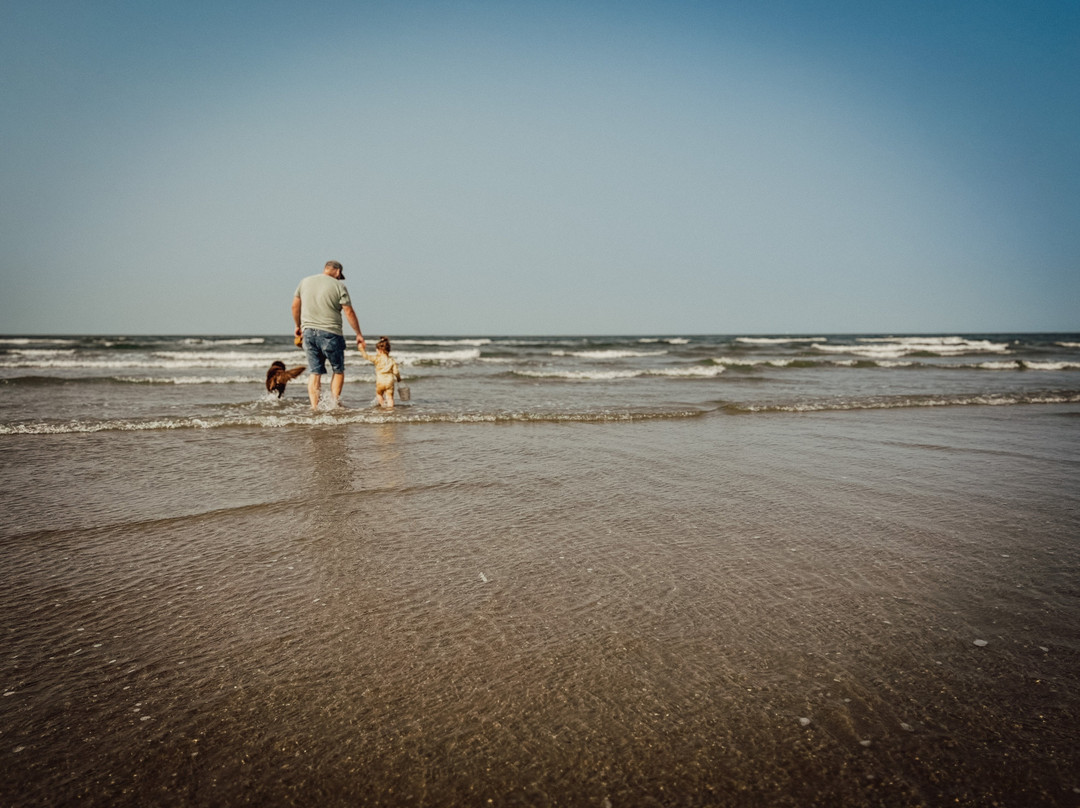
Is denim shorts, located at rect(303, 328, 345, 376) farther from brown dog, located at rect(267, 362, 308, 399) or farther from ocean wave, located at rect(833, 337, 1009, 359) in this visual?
ocean wave, located at rect(833, 337, 1009, 359)

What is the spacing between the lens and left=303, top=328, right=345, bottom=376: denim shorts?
7.89 metres

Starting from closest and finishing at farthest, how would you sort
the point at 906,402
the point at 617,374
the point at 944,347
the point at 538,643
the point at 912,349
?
the point at 538,643, the point at 906,402, the point at 617,374, the point at 912,349, the point at 944,347

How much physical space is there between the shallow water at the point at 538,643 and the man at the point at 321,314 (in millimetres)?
3974

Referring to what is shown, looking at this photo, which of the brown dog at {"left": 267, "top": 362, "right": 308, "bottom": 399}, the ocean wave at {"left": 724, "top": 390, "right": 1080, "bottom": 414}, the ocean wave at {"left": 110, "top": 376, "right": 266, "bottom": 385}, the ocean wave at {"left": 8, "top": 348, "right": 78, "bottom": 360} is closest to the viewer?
the ocean wave at {"left": 724, "top": 390, "right": 1080, "bottom": 414}

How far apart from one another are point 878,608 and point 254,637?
7.36ft

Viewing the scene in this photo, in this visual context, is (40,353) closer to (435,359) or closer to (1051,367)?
(435,359)

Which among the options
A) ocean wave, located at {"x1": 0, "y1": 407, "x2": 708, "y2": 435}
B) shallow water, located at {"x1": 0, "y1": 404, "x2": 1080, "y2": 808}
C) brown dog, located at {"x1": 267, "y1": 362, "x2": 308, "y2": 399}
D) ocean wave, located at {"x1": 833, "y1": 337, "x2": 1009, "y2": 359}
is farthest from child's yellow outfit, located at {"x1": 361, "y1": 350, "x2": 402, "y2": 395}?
Result: ocean wave, located at {"x1": 833, "y1": 337, "x2": 1009, "y2": 359}

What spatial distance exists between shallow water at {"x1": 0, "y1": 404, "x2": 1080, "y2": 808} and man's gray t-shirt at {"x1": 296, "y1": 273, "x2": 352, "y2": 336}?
13.4 feet

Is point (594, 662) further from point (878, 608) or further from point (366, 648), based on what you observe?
point (878, 608)

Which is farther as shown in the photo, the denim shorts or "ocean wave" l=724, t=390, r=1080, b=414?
"ocean wave" l=724, t=390, r=1080, b=414

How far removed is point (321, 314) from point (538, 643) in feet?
22.8

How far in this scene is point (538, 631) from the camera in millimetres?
2029

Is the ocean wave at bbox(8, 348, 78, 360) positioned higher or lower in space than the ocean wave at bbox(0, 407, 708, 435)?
higher

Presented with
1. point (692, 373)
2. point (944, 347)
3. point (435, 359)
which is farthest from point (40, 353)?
point (944, 347)
